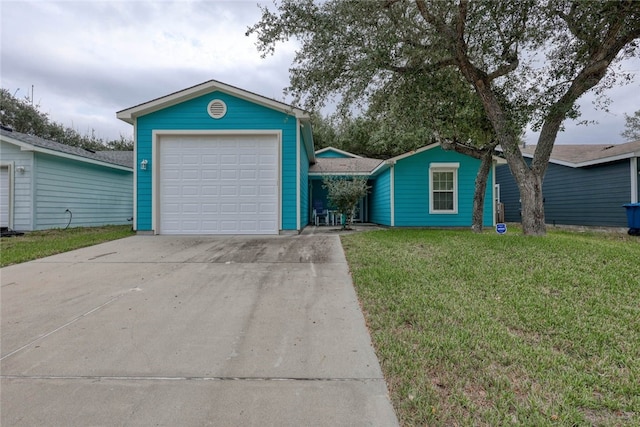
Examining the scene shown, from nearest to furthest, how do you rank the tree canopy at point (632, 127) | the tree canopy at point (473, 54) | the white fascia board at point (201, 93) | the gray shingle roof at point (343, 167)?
the tree canopy at point (473, 54) < the white fascia board at point (201, 93) < the gray shingle roof at point (343, 167) < the tree canopy at point (632, 127)

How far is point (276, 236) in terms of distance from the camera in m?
8.65

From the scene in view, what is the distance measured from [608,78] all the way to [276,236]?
938 cm

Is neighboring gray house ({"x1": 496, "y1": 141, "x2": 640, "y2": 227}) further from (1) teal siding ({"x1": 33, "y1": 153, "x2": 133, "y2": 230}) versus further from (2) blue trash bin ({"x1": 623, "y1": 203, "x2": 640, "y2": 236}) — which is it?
(1) teal siding ({"x1": 33, "y1": 153, "x2": 133, "y2": 230})

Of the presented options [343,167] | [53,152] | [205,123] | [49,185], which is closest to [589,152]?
[343,167]

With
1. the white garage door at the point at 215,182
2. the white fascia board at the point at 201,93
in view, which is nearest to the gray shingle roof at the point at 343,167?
the white garage door at the point at 215,182

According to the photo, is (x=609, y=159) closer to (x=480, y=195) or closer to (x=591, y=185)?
(x=591, y=185)

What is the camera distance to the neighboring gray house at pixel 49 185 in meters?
9.96

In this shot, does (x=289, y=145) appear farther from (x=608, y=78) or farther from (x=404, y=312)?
(x=608, y=78)

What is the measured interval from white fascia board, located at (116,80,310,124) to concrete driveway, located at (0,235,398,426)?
530 centimetres

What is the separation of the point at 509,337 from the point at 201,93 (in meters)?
9.09

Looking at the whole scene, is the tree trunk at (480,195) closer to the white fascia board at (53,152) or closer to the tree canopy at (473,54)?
the tree canopy at (473,54)

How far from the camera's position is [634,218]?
9602 millimetres

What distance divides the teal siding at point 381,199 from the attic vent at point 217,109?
21.7ft

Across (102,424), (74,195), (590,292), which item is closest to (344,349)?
(102,424)
